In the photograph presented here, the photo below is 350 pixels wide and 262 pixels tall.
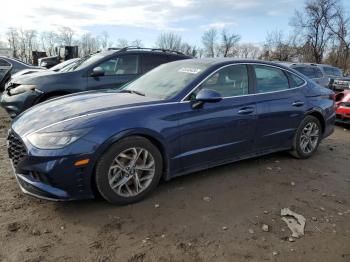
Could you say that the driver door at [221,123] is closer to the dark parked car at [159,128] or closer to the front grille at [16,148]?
the dark parked car at [159,128]

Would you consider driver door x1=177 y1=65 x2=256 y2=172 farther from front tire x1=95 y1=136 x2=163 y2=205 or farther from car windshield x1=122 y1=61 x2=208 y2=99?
front tire x1=95 y1=136 x2=163 y2=205

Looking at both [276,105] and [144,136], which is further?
[276,105]

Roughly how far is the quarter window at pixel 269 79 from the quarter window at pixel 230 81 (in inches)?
9.0

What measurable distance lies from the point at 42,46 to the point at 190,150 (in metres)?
45.9

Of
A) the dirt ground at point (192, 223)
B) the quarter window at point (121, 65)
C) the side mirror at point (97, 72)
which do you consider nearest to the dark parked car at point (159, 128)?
the dirt ground at point (192, 223)

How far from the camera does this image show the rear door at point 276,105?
4.97 metres

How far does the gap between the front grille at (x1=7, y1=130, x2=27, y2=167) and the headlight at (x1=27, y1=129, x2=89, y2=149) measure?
0.18 m

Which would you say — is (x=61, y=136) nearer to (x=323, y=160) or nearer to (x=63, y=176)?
(x=63, y=176)

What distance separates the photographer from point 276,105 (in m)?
5.11

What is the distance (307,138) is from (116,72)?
13.0ft

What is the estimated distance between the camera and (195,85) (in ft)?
14.3

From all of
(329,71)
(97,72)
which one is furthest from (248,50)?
(97,72)

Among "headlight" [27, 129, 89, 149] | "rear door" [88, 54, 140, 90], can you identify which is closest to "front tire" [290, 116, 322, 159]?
"headlight" [27, 129, 89, 149]

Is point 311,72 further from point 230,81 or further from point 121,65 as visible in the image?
point 230,81
